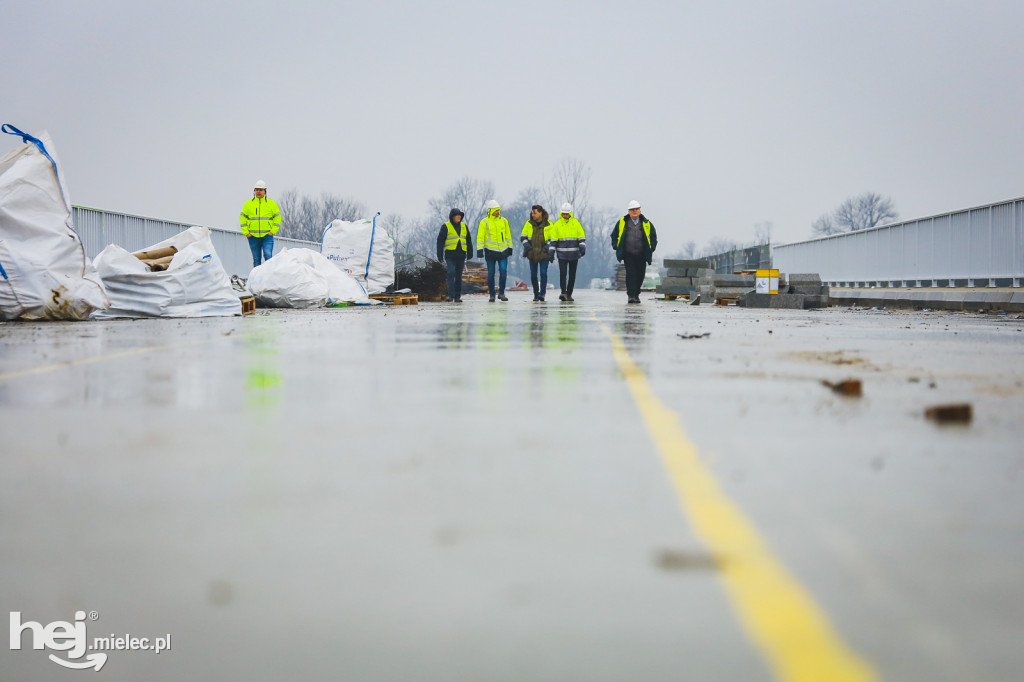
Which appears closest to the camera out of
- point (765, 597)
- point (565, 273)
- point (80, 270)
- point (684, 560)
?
point (765, 597)

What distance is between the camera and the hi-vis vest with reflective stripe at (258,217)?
22.3m

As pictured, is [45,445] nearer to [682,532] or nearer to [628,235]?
[682,532]

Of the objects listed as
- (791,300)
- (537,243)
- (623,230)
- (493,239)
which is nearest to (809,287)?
(791,300)

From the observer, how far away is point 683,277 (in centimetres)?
3528

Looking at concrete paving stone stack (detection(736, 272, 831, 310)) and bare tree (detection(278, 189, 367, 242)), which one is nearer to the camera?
concrete paving stone stack (detection(736, 272, 831, 310))

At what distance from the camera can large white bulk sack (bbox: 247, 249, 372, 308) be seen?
19203mm

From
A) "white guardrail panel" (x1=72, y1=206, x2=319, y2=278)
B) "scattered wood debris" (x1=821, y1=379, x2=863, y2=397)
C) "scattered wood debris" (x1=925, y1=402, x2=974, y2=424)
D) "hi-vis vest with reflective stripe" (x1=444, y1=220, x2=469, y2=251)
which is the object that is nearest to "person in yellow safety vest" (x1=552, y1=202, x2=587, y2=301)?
"hi-vis vest with reflective stripe" (x1=444, y1=220, x2=469, y2=251)

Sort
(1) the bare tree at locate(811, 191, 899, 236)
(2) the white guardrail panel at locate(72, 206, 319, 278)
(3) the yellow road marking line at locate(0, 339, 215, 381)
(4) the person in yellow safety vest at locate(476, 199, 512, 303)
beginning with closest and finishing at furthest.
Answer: (3) the yellow road marking line at locate(0, 339, 215, 381) → (2) the white guardrail panel at locate(72, 206, 319, 278) → (4) the person in yellow safety vest at locate(476, 199, 512, 303) → (1) the bare tree at locate(811, 191, 899, 236)

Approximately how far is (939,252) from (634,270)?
703cm

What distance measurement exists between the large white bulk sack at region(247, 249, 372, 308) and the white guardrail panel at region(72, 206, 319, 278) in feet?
10.9

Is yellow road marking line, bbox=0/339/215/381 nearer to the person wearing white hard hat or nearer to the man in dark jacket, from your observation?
the person wearing white hard hat

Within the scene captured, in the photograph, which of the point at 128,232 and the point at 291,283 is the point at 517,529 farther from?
the point at 128,232

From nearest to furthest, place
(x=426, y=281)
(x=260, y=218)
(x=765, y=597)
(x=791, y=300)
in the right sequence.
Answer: (x=765, y=597) → (x=791, y=300) → (x=260, y=218) → (x=426, y=281)

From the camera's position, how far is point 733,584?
243 centimetres
